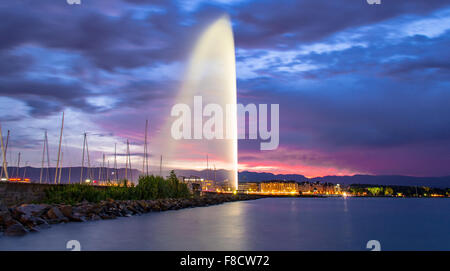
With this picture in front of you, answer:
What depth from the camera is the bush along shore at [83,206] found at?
23219mm

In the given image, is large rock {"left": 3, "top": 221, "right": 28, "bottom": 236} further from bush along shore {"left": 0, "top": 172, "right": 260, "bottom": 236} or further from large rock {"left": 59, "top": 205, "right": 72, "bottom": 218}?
large rock {"left": 59, "top": 205, "right": 72, "bottom": 218}

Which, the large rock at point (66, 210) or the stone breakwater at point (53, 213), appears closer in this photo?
the stone breakwater at point (53, 213)

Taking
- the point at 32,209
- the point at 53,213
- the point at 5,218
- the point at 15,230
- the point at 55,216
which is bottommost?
the point at 15,230

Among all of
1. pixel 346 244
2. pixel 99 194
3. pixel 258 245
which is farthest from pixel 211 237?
pixel 99 194

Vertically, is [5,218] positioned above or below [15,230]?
above

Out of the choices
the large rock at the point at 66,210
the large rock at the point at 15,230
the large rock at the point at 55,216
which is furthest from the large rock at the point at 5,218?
the large rock at the point at 66,210

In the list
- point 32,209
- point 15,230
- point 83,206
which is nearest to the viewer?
point 15,230

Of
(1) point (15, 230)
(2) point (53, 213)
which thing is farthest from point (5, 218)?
(2) point (53, 213)

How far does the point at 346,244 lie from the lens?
2450cm

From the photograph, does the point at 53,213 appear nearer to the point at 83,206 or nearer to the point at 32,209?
the point at 32,209

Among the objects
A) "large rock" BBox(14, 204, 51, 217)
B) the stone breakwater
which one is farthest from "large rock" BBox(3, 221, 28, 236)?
"large rock" BBox(14, 204, 51, 217)

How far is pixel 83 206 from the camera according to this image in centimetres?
3247

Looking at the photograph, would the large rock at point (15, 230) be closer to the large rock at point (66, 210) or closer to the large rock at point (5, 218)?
the large rock at point (5, 218)
